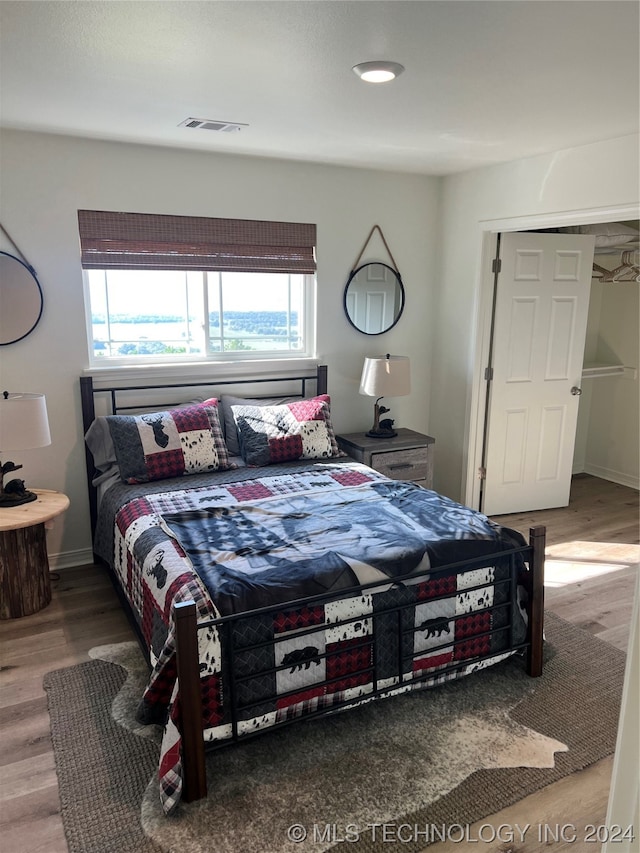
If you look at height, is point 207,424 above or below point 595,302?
below

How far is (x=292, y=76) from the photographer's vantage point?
7.46ft

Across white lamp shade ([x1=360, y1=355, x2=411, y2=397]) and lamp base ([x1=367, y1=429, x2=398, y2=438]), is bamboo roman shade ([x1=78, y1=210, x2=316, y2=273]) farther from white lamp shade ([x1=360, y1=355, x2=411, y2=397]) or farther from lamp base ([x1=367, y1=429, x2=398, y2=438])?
lamp base ([x1=367, y1=429, x2=398, y2=438])

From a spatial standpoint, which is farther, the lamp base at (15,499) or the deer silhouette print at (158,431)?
the deer silhouette print at (158,431)

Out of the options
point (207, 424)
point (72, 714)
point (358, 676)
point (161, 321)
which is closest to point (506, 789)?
point (358, 676)

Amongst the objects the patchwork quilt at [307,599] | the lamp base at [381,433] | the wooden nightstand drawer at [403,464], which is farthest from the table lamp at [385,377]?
the patchwork quilt at [307,599]

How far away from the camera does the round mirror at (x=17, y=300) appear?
330 cm

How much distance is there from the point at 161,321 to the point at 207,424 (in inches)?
31.3

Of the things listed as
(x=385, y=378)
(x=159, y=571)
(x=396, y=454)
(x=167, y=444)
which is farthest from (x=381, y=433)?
(x=159, y=571)

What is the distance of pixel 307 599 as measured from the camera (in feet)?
7.00

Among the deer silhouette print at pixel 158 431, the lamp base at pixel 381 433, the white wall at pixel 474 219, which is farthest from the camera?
the lamp base at pixel 381 433

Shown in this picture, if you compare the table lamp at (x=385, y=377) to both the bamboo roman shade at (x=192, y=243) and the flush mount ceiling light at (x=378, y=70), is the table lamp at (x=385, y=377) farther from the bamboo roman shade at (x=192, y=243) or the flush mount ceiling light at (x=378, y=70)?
the flush mount ceiling light at (x=378, y=70)

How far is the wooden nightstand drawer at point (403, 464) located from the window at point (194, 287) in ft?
3.06

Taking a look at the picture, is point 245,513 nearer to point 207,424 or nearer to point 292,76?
point 207,424

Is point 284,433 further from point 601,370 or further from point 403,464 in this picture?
point 601,370
